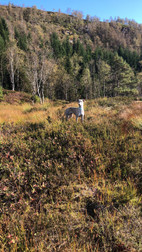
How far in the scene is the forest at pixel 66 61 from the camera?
32850mm

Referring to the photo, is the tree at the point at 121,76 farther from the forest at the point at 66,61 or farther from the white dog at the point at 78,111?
the white dog at the point at 78,111

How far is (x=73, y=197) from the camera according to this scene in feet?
6.11

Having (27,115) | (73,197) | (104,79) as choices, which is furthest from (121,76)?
(73,197)

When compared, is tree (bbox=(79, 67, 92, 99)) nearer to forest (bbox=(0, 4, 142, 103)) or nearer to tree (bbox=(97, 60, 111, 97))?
forest (bbox=(0, 4, 142, 103))

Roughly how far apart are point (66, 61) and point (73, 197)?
57827mm

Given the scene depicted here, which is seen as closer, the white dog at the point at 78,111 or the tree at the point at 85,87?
the white dog at the point at 78,111

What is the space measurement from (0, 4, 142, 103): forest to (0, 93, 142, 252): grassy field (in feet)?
44.6

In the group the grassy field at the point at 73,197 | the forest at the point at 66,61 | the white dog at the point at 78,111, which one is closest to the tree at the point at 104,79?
the forest at the point at 66,61

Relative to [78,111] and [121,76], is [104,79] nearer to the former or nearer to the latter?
[121,76]

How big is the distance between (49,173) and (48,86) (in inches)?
1647

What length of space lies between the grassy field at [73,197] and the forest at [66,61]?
13.6 m

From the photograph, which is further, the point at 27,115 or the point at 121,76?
the point at 121,76

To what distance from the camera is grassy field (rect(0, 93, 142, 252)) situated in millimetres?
1392

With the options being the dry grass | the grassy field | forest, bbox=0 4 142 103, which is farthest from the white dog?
forest, bbox=0 4 142 103
